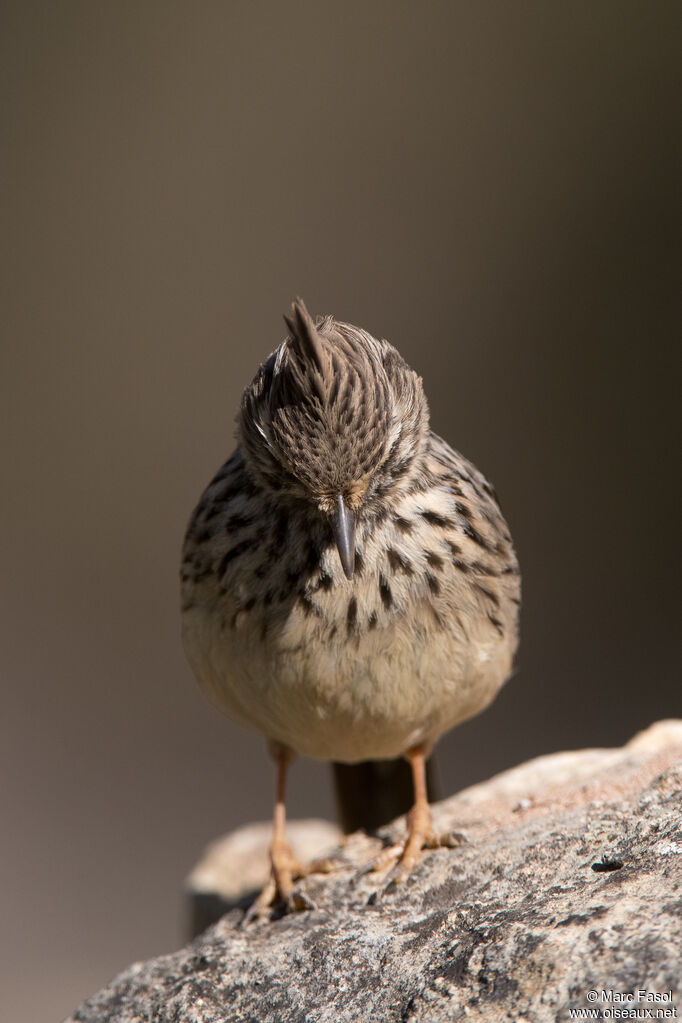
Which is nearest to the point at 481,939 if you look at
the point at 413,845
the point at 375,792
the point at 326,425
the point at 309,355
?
the point at 413,845

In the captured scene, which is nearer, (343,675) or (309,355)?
(309,355)

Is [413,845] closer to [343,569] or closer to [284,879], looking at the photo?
[284,879]

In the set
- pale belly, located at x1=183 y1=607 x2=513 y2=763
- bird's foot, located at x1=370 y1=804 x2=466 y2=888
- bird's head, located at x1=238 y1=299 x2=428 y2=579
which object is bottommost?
bird's foot, located at x1=370 y1=804 x2=466 y2=888

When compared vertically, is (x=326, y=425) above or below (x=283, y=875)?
above

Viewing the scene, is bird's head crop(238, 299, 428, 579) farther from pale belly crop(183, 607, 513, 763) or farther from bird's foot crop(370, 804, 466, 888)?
bird's foot crop(370, 804, 466, 888)

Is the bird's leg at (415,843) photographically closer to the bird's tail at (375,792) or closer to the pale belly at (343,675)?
the pale belly at (343,675)

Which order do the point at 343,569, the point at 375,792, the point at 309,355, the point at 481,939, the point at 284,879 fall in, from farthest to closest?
the point at 375,792
the point at 284,879
the point at 343,569
the point at 309,355
the point at 481,939

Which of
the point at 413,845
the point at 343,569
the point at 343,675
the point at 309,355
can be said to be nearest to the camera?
the point at 309,355

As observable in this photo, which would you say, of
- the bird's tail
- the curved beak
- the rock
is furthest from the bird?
the bird's tail

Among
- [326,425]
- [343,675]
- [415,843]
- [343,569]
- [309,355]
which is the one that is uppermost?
[309,355]
